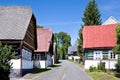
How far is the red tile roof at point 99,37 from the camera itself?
5297cm

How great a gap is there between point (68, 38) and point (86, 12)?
10814cm

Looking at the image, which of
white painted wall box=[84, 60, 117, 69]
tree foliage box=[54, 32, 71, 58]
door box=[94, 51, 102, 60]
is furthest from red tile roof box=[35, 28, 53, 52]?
tree foliage box=[54, 32, 71, 58]

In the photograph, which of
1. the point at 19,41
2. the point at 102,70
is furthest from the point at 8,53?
the point at 102,70

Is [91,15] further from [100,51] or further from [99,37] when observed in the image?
[100,51]

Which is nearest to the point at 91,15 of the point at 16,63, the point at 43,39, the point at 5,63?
the point at 43,39

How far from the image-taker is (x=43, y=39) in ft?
209

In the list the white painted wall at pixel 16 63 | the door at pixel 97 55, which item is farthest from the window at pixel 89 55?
the white painted wall at pixel 16 63

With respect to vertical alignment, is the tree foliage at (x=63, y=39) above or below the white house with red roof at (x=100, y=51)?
above

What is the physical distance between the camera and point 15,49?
37094 millimetres

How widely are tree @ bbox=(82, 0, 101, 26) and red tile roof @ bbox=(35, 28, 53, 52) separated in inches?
430

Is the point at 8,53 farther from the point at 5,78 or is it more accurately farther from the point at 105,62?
the point at 105,62

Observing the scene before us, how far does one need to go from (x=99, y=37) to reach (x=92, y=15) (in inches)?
748

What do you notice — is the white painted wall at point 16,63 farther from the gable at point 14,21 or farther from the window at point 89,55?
the window at point 89,55

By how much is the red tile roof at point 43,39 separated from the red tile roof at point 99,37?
8.37 meters
